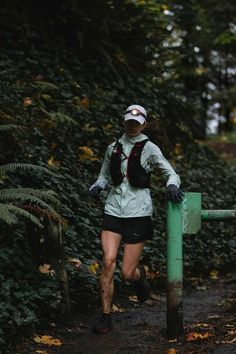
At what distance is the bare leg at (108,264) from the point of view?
5625 millimetres

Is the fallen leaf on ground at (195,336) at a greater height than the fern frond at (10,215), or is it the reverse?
the fern frond at (10,215)

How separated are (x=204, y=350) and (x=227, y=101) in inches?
997

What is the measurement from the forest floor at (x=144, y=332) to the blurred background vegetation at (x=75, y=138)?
0.85 ft

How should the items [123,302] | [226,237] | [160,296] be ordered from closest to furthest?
[123,302], [160,296], [226,237]

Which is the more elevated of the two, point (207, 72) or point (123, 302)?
point (207, 72)

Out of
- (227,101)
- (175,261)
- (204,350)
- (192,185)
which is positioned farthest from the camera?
(227,101)

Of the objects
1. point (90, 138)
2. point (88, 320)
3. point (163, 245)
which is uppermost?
point (90, 138)

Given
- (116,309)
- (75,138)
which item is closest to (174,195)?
(116,309)

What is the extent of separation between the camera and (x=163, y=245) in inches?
344

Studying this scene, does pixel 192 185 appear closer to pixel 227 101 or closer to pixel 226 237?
pixel 226 237

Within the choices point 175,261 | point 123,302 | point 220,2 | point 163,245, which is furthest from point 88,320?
point 220,2

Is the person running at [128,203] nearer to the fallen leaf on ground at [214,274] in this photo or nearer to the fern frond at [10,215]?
the fern frond at [10,215]

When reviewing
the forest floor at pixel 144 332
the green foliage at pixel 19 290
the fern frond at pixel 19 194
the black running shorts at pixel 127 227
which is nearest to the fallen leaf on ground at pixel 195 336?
the forest floor at pixel 144 332

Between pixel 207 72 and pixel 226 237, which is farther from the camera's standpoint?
pixel 207 72
